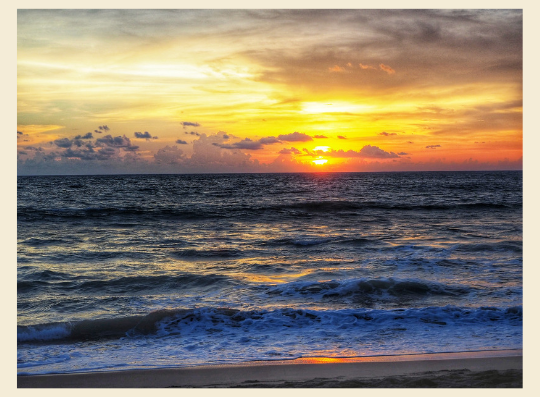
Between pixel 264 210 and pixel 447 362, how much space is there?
48.3 ft

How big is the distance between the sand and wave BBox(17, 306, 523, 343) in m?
1.13

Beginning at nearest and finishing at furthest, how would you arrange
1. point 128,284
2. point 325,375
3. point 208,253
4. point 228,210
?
point 325,375, point 128,284, point 208,253, point 228,210

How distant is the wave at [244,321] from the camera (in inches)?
219

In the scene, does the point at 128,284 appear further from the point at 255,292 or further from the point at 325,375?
the point at 325,375

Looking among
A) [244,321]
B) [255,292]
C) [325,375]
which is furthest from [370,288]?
[325,375]

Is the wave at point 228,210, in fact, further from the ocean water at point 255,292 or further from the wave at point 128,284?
the wave at point 128,284

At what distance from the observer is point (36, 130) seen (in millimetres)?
7828

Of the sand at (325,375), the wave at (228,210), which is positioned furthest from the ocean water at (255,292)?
the wave at (228,210)

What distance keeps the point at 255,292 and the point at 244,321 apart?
4.36 ft

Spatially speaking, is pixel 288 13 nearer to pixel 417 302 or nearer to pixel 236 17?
pixel 236 17

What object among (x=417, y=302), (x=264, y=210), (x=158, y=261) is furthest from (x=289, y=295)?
(x=264, y=210)

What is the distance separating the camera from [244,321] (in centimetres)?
582

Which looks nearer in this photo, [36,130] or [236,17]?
[236,17]

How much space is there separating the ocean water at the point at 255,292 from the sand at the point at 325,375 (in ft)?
0.65
